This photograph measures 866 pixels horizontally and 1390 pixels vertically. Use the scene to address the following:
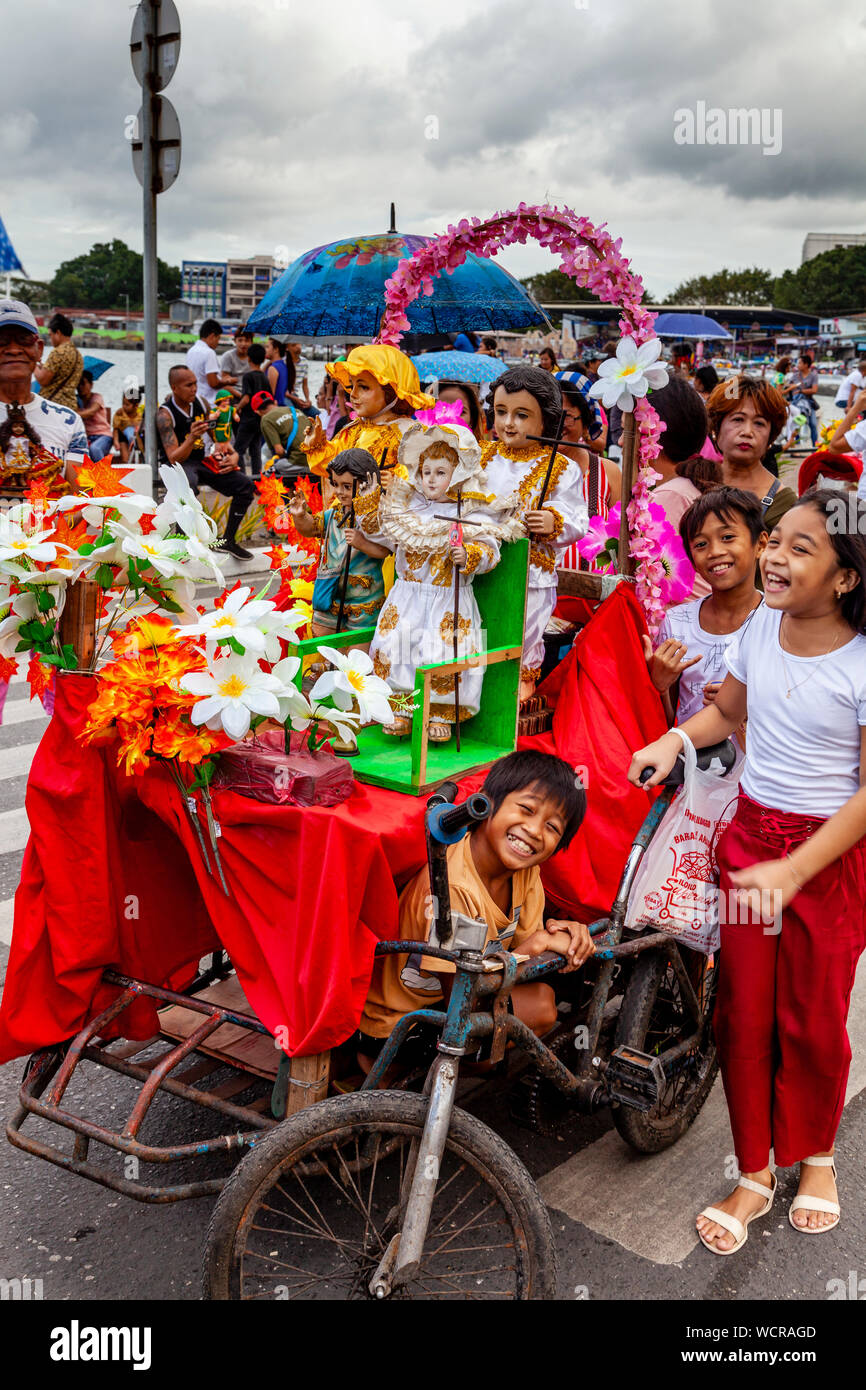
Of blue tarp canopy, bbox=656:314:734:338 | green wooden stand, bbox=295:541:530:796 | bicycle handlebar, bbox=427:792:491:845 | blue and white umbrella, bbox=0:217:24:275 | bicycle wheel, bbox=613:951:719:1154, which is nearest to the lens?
bicycle handlebar, bbox=427:792:491:845

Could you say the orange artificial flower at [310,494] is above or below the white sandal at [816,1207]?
above

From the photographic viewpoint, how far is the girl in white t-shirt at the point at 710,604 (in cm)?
327

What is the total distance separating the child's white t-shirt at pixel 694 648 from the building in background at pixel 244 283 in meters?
12.4

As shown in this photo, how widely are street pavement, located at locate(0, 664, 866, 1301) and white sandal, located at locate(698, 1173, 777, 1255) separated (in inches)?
0.9

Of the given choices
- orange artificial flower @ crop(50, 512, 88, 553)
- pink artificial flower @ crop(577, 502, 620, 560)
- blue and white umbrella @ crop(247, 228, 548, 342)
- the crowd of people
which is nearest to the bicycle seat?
the crowd of people

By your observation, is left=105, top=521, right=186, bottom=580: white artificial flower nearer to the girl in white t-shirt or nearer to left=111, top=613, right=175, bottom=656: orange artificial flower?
left=111, top=613, right=175, bottom=656: orange artificial flower

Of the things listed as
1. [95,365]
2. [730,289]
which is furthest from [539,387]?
[730,289]

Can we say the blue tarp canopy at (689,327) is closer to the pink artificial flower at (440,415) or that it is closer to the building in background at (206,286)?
the building in background at (206,286)

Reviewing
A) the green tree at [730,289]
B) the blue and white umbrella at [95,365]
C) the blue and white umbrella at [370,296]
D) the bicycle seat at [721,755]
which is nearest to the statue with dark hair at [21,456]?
the bicycle seat at [721,755]

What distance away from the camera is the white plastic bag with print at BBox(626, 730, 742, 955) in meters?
2.90

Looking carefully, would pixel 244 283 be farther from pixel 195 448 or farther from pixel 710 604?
pixel 710 604

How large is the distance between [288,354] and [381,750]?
11.0 metres
